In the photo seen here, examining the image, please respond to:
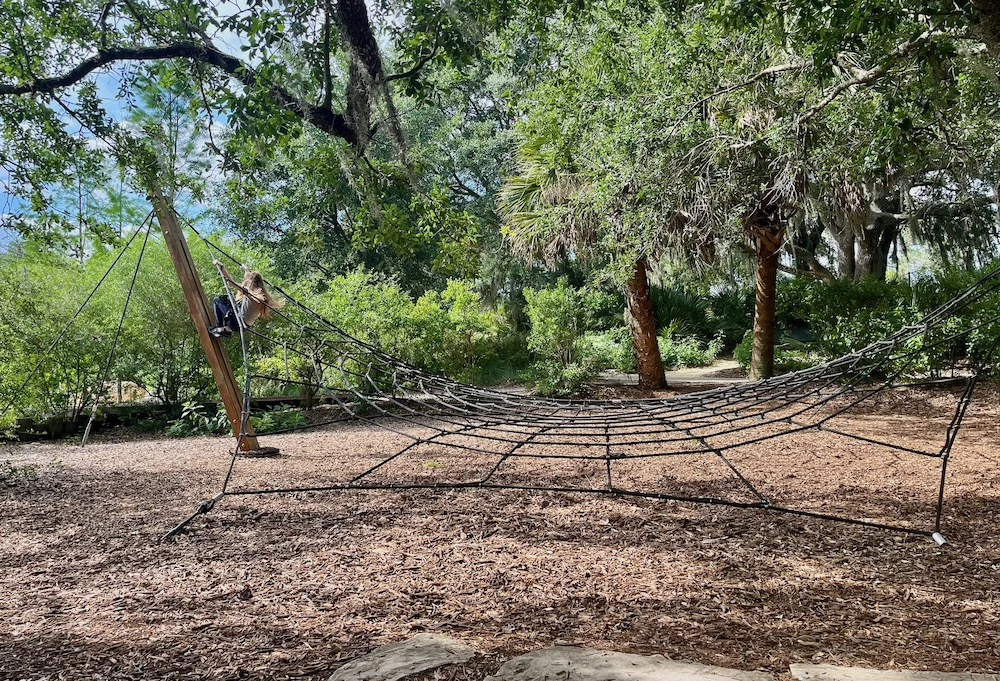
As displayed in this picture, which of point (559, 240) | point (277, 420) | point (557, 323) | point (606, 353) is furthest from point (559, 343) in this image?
point (277, 420)

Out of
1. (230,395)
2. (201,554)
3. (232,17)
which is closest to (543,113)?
(232,17)

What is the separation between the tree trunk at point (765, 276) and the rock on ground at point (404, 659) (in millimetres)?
5924

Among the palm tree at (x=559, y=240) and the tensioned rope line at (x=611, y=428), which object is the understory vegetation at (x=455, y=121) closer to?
the palm tree at (x=559, y=240)

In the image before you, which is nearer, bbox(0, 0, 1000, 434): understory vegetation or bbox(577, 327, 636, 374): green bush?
bbox(0, 0, 1000, 434): understory vegetation

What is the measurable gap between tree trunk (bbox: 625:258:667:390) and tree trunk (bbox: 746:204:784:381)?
1.04 meters

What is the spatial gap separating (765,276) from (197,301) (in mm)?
5292

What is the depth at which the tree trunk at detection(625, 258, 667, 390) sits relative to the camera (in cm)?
770

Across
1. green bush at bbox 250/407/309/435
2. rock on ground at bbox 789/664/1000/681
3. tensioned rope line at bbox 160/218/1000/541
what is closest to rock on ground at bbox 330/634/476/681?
tensioned rope line at bbox 160/218/1000/541

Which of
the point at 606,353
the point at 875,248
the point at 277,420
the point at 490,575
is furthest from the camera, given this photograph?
the point at 875,248

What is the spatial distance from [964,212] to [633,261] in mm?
8584

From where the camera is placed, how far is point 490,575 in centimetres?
246

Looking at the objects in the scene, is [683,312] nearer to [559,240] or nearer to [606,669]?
[559,240]

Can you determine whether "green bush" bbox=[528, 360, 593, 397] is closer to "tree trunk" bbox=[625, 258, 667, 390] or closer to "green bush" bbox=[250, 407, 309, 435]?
"tree trunk" bbox=[625, 258, 667, 390]

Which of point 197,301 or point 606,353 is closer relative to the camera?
point 197,301
